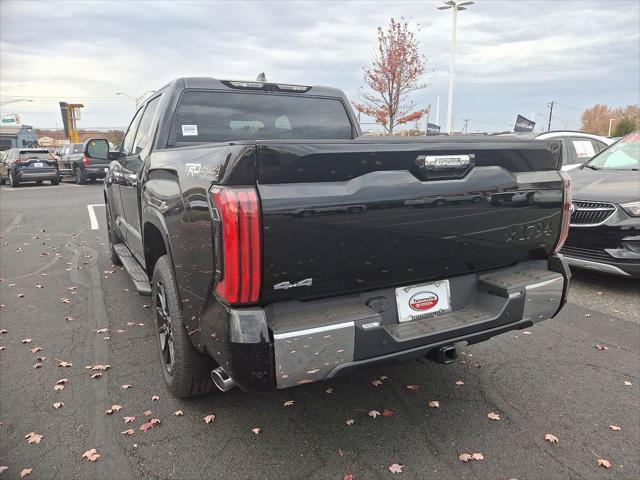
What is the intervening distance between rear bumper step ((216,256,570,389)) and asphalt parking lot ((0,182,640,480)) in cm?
59

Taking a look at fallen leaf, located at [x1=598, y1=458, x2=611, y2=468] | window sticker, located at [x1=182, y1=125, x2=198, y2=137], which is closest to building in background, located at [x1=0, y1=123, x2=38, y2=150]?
window sticker, located at [x1=182, y1=125, x2=198, y2=137]

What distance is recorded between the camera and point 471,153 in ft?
8.32

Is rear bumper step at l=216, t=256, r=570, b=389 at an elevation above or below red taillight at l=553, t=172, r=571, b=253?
below

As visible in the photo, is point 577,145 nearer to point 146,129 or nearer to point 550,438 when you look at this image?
point 550,438

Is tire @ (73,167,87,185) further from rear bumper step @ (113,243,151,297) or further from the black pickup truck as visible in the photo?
the black pickup truck

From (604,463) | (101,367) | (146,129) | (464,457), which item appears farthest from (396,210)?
(146,129)

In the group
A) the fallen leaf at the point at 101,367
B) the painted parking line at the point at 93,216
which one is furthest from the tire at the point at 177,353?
the painted parking line at the point at 93,216

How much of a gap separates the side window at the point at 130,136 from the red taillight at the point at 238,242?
3.12 metres

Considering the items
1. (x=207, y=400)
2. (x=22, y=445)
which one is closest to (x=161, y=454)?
(x=207, y=400)

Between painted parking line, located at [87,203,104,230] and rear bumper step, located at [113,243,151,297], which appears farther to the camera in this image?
painted parking line, located at [87,203,104,230]

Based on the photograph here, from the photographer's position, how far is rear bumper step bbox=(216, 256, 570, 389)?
2.06 metres

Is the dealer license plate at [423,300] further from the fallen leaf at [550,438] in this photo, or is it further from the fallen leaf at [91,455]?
the fallen leaf at [91,455]

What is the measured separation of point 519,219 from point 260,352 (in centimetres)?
166

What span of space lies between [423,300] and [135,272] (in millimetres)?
2708
